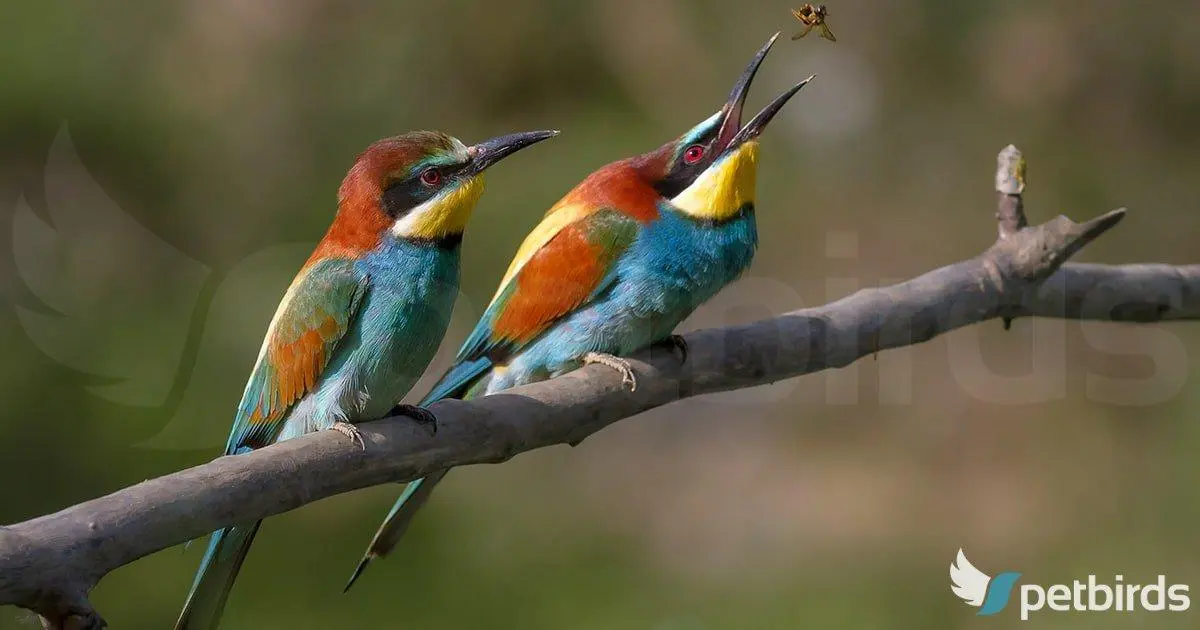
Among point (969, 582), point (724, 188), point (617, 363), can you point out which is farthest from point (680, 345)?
point (969, 582)

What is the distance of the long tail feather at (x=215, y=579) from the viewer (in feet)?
4.87

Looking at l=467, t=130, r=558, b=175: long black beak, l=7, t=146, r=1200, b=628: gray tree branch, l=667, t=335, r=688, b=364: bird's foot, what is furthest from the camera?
l=667, t=335, r=688, b=364: bird's foot

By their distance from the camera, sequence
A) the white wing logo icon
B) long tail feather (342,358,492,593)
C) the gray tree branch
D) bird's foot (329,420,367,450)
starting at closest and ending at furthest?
the gray tree branch
bird's foot (329,420,367,450)
long tail feather (342,358,492,593)
the white wing logo icon

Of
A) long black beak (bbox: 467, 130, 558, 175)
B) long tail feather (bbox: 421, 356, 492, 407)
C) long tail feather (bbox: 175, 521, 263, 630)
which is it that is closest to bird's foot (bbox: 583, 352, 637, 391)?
long tail feather (bbox: 421, 356, 492, 407)

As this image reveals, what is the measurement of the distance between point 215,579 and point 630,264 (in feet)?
2.89

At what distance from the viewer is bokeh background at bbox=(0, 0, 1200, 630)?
11.1 ft

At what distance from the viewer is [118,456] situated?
11.0ft

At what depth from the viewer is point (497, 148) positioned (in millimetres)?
1598

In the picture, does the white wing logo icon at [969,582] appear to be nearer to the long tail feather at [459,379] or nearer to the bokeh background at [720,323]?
the bokeh background at [720,323]

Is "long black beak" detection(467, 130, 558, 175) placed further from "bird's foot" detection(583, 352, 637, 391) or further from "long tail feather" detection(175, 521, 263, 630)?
"long tail feather" detection(175, 521, 263, 630)

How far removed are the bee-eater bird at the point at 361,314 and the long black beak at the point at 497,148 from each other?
2 centimetres

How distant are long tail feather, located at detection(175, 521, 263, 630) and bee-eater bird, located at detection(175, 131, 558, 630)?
0.17 meters

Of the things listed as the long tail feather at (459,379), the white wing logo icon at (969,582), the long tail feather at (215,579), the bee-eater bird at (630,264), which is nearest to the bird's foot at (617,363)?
the bee-eater bird at (630,264)

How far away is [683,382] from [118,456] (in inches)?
77.2
